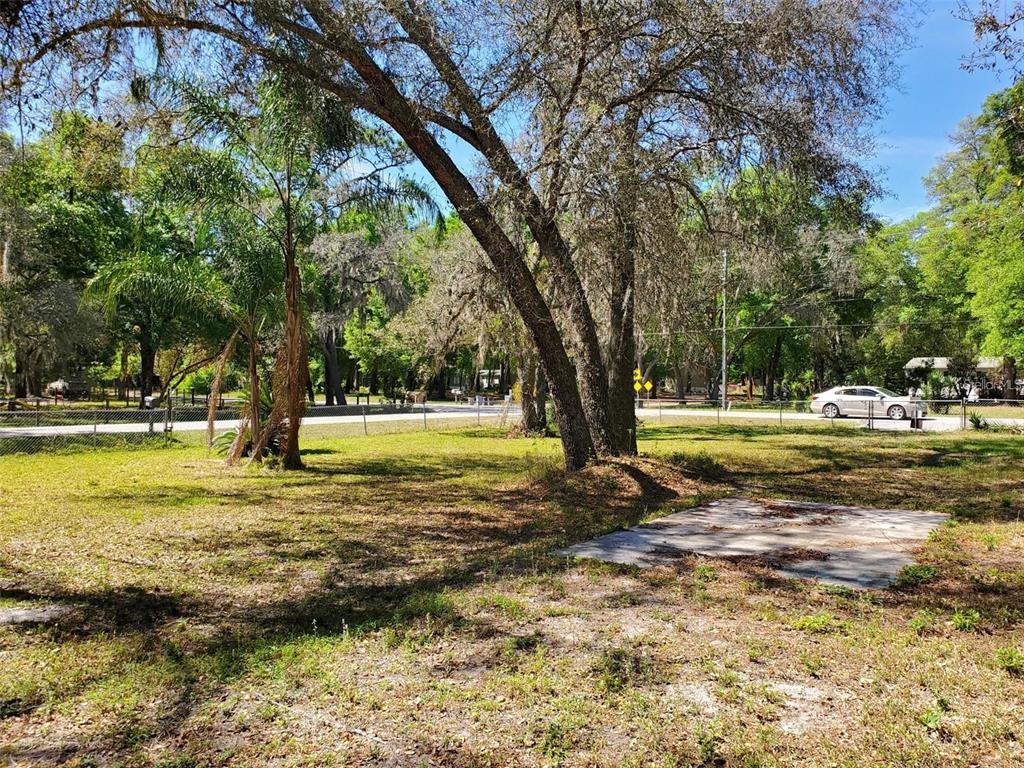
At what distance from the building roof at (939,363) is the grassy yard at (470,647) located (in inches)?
1875

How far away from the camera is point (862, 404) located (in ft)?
102

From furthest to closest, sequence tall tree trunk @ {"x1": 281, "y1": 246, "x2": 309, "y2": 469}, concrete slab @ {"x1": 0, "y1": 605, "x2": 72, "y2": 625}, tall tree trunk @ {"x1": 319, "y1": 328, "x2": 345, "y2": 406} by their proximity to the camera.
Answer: tall tree trunk @ {"x1": 319, "y1": 328, "x2": 345, "y2": 406} < tall tree trunk @ {"x1": 281, "y1": 246, "x2": 309, "y2": 469} < concrete slab @ {"x1": 0, "y1": 605, "x2": 72, "y2": 625}

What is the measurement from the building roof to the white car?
70.0ft

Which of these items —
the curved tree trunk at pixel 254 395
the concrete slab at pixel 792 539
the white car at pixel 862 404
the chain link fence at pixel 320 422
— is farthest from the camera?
the white car at pixel 862 404

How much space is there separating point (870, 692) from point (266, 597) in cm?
403

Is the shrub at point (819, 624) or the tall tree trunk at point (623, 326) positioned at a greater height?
the tall tree trunk at point (623, 326)

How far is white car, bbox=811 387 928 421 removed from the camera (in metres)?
29.6

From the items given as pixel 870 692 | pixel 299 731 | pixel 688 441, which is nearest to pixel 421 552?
pixel 299 731

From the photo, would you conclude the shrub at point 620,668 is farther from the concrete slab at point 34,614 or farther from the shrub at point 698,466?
the shrub at point 698,466

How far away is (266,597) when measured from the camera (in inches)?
222

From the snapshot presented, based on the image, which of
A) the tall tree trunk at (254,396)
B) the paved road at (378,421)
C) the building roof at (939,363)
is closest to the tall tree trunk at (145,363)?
the paved road at (378,421)

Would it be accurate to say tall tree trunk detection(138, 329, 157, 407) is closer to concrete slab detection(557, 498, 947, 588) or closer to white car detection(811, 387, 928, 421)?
white car detection(811, 387, 928, 421)

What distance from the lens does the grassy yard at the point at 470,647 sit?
330cm

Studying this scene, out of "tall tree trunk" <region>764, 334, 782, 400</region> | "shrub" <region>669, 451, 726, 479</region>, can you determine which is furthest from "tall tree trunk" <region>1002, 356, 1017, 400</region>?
"shrub" <region>669, 451, 726, 479</region>
